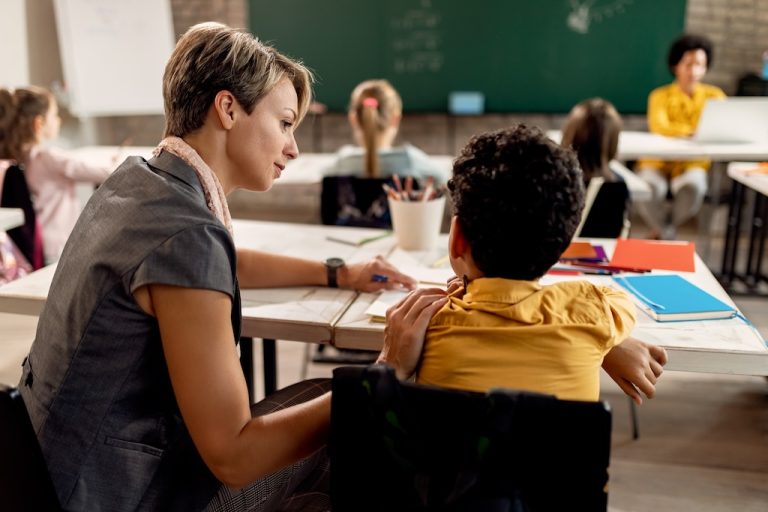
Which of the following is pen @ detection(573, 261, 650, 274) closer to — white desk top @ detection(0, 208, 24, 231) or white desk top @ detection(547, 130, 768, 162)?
white desk top @ detection(0, 208, 24, 231)

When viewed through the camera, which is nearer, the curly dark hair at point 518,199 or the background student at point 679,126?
the curly dark hair at point 518,199

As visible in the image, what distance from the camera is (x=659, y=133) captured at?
171 inches

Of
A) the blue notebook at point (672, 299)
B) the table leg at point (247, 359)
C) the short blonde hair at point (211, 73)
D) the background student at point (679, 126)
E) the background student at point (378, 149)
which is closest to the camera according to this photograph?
the short blonde hair at point (211, 73)

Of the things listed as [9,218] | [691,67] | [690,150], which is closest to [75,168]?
[9,218]

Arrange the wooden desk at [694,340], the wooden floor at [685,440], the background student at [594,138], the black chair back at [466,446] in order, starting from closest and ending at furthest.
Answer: the black chair back at [466,446]
the wooden desk at [694,340]
the wooden floor at [685,440]
the background student at [594,138]

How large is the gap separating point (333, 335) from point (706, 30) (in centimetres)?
436

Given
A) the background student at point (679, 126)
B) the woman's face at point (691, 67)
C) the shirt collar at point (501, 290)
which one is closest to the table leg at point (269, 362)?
the shirt collar at point (501, 290)

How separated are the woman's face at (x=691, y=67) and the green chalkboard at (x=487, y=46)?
1.29ft

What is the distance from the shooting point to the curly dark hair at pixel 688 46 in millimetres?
4297

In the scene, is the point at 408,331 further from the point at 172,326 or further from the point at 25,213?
the point at 25,213

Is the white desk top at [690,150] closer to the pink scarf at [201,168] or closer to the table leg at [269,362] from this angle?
the table leg at [269,362]

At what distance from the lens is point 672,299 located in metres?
1.44

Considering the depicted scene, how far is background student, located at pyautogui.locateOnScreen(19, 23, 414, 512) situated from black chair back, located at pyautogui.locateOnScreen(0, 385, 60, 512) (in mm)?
94

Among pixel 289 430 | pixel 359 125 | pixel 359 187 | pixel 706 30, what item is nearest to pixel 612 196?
pixel 359 187
